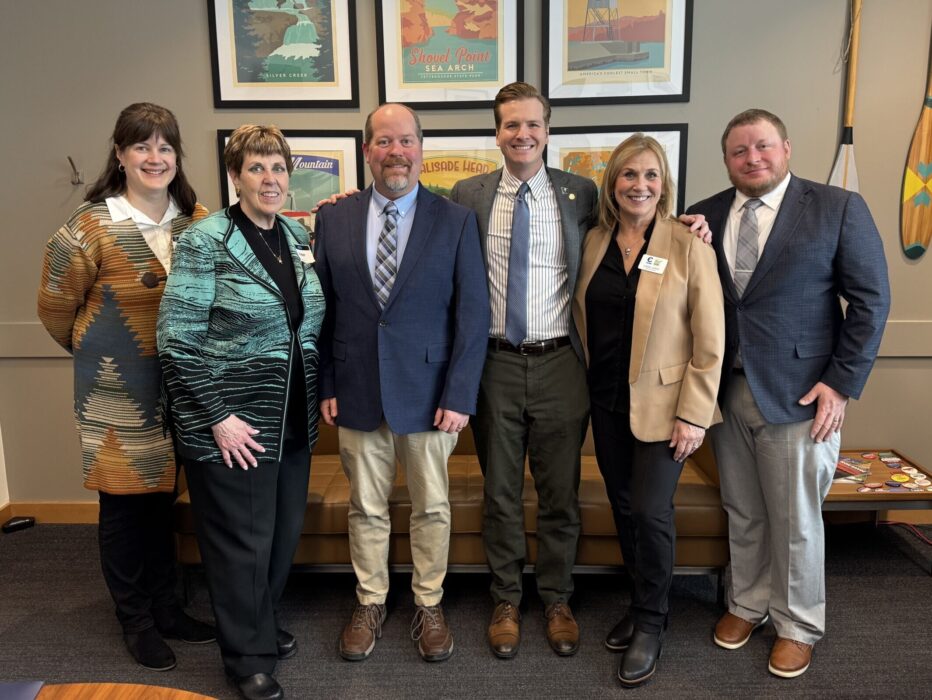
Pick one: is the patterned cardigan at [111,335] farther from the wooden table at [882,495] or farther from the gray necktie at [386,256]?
the wooden table at [882,495]

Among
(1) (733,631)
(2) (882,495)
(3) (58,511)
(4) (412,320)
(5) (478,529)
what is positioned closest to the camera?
(4) (412,320)

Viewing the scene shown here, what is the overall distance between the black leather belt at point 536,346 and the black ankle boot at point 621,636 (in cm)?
98

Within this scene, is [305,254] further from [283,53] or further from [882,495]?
[882,495]

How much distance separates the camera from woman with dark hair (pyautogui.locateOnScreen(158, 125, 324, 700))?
1.96 meters

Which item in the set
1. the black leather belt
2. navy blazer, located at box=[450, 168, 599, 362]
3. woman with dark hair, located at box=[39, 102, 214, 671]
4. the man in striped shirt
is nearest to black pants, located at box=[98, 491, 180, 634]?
woman with dark hair, located at box=[39, 102, 214, 671]

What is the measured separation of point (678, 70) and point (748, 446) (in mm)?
1722

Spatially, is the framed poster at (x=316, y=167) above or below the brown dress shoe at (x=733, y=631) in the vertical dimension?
above

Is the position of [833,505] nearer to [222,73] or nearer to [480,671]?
[480,671]

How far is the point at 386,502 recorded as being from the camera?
2.46m

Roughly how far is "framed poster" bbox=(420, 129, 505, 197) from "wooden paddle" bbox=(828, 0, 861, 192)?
1497 mm

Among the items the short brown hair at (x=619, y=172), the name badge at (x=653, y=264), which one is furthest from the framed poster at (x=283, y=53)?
the name badge at (x=653, y=264)

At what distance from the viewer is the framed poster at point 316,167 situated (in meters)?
3.24

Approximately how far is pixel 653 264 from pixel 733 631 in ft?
4.35

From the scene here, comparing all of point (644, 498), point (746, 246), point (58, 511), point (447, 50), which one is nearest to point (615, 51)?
point (447, 50)
